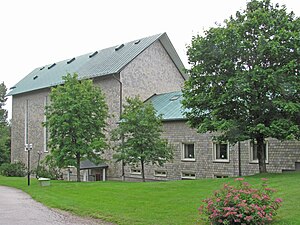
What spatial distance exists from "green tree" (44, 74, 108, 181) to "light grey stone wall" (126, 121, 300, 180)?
5.91 m

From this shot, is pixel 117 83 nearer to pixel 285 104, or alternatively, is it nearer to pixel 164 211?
pixel 285 104

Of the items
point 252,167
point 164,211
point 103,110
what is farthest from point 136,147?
point 164,211

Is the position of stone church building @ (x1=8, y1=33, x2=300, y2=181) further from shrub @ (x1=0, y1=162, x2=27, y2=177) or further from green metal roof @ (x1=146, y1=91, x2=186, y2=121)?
shrub @ (x1=0, y1=162, x2=27, y2=177)

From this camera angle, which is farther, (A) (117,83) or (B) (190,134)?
(A) (117,83)

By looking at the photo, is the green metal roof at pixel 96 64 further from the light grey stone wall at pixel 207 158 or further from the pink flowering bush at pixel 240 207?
the pink flowering bush at pixel 240 207

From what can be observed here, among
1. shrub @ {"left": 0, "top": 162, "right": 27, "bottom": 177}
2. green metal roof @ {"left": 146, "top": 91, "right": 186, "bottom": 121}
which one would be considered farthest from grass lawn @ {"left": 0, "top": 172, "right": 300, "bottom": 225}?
shrub @ {"left": 0, "top": 162, "right": 27, "bottom": 177}

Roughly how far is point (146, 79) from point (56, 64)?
20.9 metres

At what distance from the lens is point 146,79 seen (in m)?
38.1

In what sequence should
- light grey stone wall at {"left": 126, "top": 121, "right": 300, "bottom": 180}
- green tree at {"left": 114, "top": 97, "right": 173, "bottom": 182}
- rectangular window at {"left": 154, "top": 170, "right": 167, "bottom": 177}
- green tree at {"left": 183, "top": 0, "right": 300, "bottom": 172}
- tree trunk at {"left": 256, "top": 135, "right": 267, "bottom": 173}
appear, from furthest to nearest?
rectangular window at {"left": 154, "top": 170, "right": 167, "bottom": 177}
green tree at {"left": 114, "top": 97, "right": 173, "bottom": 182}
light grey stone wall at {"left": 126, "top": 121, "right": 300, "bottom": 180}
tree trunk at {"left": 256, "top": 135, "right": 267, "bottom": 173}
green tree at {"left": 183, "top": 0, "right": 300, "bottom": 172}

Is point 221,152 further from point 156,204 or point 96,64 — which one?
point 96,64

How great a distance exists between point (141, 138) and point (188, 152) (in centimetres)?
557

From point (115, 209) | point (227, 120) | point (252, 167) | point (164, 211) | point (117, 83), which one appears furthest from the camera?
point (117, 83)

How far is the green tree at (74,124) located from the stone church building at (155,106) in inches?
126

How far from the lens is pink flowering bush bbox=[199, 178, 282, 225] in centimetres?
912
